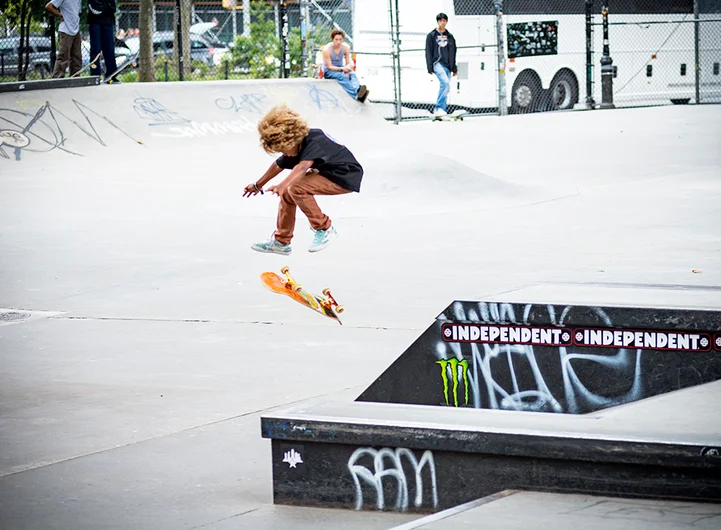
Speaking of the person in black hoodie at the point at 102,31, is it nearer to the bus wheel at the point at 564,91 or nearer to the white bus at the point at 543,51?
the white bus at the point at 543,51

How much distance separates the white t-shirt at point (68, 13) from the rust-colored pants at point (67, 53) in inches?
9.2

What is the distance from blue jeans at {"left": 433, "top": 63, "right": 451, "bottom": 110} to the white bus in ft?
4.79

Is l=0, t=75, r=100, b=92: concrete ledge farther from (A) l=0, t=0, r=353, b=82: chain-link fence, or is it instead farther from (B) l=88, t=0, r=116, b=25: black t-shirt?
(B) l=88, t=0, r=116, b=25: black t-shirt

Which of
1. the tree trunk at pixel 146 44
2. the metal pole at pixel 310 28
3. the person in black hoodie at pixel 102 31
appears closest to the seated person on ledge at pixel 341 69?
the metal pole at pixel 310 28

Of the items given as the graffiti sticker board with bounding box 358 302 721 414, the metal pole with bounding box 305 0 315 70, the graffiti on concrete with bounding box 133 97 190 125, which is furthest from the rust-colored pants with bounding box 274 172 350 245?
the metal pole with bounding box 305 0 315 70

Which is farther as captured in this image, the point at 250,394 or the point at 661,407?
the point at 250,394

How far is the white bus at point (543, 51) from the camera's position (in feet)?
81.7

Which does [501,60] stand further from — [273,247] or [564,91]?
[273,247]

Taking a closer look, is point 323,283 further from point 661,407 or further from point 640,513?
point 640,513

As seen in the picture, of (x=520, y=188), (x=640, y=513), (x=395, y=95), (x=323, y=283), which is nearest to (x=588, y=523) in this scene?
(x=640, y=513)

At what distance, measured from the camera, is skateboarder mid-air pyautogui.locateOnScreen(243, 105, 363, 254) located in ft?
21.9

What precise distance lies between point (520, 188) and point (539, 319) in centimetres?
963

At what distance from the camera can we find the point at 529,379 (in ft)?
17.4

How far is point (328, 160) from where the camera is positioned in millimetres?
6844
